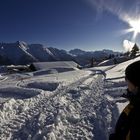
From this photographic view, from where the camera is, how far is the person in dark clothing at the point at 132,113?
101 inches

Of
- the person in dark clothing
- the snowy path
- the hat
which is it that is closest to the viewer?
the person in dark clothing

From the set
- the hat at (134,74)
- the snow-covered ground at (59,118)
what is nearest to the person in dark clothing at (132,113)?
the hat at (134,74)

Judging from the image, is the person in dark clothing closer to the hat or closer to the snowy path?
the hat

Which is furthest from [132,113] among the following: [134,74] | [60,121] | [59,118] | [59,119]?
[59,118]

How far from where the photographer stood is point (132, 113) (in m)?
2.68

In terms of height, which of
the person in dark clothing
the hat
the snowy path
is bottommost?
the snowy path

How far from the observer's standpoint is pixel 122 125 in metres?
2.83

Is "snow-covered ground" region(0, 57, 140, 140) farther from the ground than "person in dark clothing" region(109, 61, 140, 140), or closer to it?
closer to it

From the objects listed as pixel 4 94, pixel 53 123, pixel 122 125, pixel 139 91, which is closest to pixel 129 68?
pixel 139 91

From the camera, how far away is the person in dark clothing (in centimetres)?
257

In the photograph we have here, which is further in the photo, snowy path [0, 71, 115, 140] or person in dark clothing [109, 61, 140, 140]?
snowy path [0, 71, 115, 140]

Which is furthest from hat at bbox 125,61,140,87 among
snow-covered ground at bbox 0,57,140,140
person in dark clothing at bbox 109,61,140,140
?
snow-covered ground at bbox 0,57,140,140

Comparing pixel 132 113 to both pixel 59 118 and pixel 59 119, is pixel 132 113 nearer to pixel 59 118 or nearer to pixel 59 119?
pixel 59 119

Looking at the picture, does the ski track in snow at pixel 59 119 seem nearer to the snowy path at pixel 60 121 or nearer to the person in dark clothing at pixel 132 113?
the snowy path at pixel 60 121
